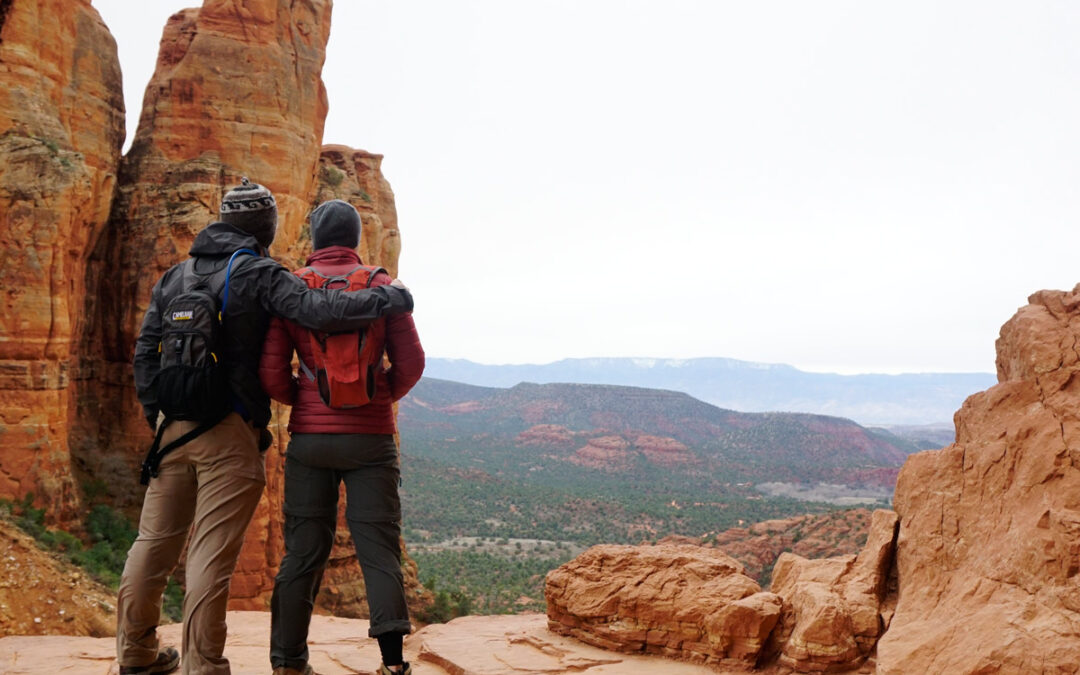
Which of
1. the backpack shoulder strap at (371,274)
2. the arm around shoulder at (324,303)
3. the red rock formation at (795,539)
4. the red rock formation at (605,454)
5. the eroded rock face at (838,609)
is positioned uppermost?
the backpack shoulder strap at (371,274)

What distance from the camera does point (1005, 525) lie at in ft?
14.4

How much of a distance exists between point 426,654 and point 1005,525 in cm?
373

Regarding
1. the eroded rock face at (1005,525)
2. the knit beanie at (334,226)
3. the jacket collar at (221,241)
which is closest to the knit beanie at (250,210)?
the jacket collar at (221,241)

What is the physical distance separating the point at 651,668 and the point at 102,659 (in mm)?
3682

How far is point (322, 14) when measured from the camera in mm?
17953

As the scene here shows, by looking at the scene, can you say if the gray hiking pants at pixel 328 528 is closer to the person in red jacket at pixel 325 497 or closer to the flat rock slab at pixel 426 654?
the person in red jacket at pixel 325 497

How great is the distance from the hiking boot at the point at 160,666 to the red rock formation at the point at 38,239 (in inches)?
412

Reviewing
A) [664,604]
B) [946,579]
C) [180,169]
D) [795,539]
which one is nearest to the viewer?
[946,579]

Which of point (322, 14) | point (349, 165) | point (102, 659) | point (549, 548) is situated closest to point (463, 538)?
point (549, 548)

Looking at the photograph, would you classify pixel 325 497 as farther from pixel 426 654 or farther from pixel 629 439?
pixel 629 439

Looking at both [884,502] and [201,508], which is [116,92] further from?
[884,502]

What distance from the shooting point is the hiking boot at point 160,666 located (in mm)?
4102

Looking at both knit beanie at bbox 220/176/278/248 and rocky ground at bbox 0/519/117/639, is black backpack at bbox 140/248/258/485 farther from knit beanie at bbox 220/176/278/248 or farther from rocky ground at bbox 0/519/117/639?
rocky ground at bbox 0/519/117/639

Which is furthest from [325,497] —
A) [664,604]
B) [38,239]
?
[38,239]
